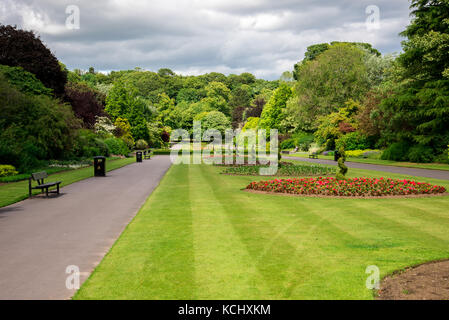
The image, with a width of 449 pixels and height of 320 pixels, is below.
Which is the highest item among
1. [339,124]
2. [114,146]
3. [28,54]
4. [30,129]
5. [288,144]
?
[28,54]

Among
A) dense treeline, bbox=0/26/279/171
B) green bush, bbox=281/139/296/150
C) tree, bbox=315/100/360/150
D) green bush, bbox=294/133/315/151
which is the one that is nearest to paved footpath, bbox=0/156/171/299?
dense treeline, bbox=0/26/279/171

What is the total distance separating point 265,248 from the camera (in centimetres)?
789

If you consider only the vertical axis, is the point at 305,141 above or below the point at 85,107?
below

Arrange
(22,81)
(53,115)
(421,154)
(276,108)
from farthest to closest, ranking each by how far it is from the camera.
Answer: (276,108) → (421,154) → (22,81) → (53,115)

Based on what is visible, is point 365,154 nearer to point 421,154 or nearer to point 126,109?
point 421,154

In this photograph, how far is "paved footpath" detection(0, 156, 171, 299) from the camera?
617 cm

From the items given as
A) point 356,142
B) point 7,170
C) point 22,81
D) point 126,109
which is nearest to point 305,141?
point 356,142

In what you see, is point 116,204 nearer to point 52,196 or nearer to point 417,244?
point 52,196

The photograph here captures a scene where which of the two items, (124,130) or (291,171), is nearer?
(291,171)

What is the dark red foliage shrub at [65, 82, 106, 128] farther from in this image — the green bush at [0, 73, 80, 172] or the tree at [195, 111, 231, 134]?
the tree at [195, 111, 231, 134]

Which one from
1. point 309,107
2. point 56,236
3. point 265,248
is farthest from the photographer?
point 309,107

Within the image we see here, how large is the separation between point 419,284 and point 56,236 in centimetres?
756

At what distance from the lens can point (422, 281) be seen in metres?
6.07

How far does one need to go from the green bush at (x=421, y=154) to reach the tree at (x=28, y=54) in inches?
1378
